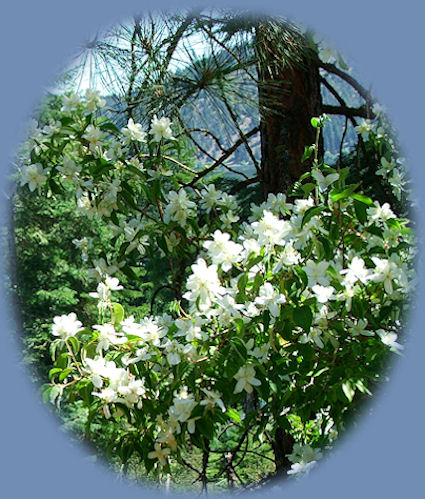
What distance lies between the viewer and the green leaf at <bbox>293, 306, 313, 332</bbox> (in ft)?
2.55

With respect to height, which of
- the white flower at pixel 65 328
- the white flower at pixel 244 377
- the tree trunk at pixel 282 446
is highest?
the white flower at pixel 65 328

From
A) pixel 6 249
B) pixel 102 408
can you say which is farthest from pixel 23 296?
pixel 102 408

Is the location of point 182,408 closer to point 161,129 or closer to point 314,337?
point 314,337

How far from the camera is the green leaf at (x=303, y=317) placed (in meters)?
0.78

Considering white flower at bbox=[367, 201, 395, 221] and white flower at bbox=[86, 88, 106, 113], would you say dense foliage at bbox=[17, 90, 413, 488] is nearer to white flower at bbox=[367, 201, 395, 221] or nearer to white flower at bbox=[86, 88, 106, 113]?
white flower at bbox=[367, 201, 395, 221]

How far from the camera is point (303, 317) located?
2.56 feet

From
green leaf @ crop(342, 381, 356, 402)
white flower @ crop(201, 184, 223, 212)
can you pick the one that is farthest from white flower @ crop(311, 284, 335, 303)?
white flower @ crop(201, 184, 223, 212)

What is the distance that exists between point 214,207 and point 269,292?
469 mm

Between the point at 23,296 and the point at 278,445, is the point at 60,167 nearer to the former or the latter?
the point at 278,445

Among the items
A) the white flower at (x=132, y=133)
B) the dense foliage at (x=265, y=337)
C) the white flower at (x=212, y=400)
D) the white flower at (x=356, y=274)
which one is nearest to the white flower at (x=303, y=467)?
the dense foliage at (x=265, y=337)

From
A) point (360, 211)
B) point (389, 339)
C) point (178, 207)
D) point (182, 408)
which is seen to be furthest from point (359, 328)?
point (178, 207)

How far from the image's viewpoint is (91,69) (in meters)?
1.20

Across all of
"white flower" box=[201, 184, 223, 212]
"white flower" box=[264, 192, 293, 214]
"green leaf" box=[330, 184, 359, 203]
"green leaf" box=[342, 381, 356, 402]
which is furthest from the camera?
"white flower" box=[201, 184, 223, 212]

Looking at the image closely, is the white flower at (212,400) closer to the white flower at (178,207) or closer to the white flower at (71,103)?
the white flower at (178,207)
